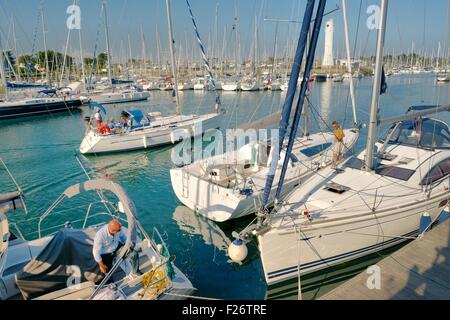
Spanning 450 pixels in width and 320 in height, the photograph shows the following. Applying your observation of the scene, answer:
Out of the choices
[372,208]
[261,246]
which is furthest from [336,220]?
[261,246]

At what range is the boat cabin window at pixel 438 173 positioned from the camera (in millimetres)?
9758

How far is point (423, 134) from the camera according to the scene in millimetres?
11664

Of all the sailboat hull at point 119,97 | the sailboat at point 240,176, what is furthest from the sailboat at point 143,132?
the sailboat hull at point 119,97

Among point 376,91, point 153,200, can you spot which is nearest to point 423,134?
point 376,91

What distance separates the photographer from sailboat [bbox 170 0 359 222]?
10703 millimetres

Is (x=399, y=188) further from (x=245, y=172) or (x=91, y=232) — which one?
(x=91, y=232)

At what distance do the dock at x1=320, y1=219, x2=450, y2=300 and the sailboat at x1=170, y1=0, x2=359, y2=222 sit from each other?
3922 millimetres

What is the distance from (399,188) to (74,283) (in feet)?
29.0

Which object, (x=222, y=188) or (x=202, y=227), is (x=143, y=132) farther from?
(x=222, y=188)

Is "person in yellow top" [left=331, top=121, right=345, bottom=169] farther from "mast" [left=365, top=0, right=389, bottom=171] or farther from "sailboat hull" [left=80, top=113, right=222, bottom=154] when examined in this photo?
"sailboat hull" [left=80, top=113, right=222, bottom=154]

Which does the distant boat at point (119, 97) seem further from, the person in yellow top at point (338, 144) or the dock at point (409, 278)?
the dock at point (409, 278)

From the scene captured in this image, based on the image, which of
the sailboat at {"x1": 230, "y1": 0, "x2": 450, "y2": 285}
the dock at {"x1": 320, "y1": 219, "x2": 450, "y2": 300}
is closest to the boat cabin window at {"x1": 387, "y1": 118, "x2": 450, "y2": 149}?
the sailboat at {"x1": 230, "y1": 0, "x2": 450, "y2": 285}

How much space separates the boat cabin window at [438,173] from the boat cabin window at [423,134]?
0.89m

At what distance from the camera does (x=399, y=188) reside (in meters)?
9.43
